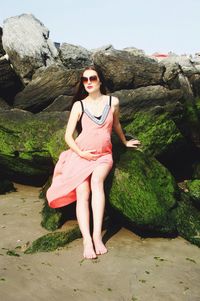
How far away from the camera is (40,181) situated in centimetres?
1010

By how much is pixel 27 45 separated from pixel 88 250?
12699mm

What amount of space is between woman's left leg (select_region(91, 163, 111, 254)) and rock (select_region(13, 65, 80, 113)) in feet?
24.4

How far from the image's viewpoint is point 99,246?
6438 millimetres

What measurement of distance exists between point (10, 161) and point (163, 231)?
4.24 m

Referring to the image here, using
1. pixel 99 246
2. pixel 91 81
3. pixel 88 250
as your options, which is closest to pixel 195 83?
pixel 91 81

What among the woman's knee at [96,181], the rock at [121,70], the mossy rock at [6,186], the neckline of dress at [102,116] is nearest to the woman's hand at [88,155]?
the woman's knee at [96,181]

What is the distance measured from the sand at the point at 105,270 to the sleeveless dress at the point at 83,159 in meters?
0.75

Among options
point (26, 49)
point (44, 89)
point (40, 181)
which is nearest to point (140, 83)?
point (44, 89)

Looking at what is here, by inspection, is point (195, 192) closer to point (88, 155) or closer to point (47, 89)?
point (88, 155)

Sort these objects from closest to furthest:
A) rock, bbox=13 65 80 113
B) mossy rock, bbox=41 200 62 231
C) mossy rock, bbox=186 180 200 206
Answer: mossy rock, bbox=41 200 62 231
mossy rock, bbox=186 180 200 206
rock, bbox=13 65 80 113

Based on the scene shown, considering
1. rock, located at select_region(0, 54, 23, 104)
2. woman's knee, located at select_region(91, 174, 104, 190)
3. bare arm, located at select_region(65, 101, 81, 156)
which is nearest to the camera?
woman's knee, located at select_region(91, 174, 104, 190)

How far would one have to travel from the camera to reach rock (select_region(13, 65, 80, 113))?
1395 cm

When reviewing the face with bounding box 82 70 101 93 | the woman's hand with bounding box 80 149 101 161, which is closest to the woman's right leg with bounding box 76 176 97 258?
the woman's hand with bounding box 80 149 101 161

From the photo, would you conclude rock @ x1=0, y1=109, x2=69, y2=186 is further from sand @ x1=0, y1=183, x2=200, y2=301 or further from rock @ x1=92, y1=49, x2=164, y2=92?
rock @ x1=92, y1=49, x2=164, y2=92
